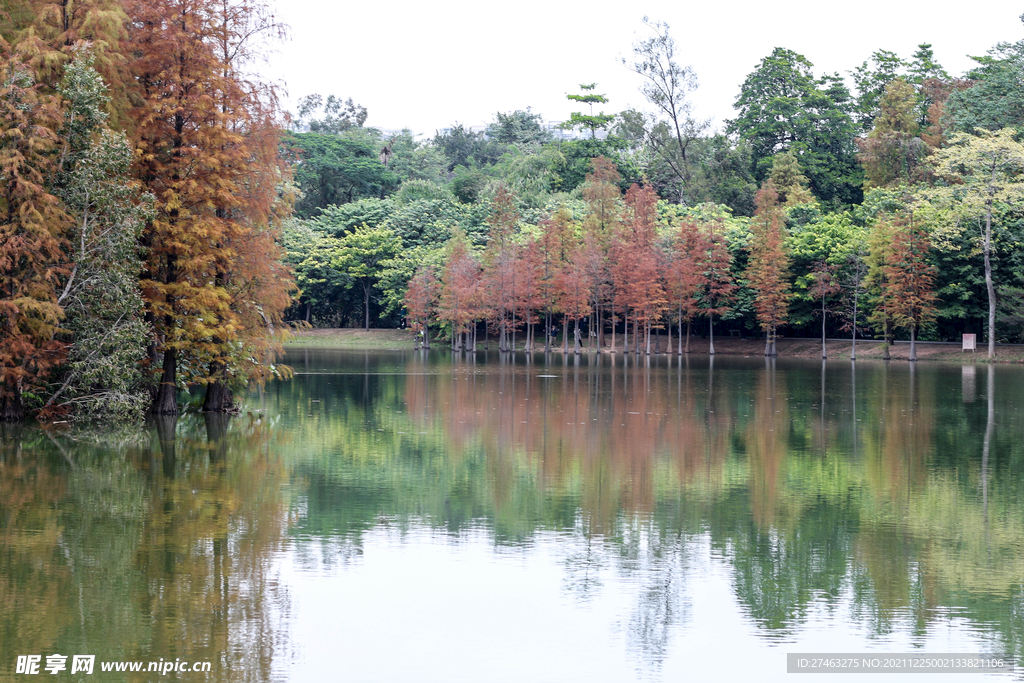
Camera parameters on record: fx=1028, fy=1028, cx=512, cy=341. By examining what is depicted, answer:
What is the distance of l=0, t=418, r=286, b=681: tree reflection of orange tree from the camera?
7.46 meters

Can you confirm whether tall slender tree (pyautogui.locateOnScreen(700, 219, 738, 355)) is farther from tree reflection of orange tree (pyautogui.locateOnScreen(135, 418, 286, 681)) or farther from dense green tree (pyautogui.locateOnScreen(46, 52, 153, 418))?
tree reflection of orange tree (pyautogui.locateOnScreen(135, 418, 286, 681))

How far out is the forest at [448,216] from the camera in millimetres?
19719

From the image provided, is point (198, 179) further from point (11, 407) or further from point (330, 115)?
point (330, 115)

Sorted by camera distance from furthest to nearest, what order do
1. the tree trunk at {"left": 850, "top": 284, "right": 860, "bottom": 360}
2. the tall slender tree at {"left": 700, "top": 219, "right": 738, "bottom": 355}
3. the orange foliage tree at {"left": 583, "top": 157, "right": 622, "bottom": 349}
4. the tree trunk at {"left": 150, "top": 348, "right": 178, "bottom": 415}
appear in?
the orange foliage tree at {"left": 583, "top": 157, "right": 622, "bottom": 349}
the tall slender tree at {"left": 700, "top": 219, "right": 738, "bottom": 355}
the tree trunk at {"left": 850, "top": 284, "right": 860, "bottom": 360}
the tree trunk at {"left": 150, "top": 348, "right": 178, "bottom": 415}

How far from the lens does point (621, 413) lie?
2431cm

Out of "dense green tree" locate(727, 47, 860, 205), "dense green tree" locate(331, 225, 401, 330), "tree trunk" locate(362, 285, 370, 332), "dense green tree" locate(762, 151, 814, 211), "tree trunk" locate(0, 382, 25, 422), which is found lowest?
"tree trunk" locate(0, 382, 25, 422)

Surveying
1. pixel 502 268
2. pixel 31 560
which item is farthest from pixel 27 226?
pixel 502 268

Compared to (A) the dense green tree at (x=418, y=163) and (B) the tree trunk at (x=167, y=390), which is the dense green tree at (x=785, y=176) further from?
(B) the tree trunk at (x=167, y=390)

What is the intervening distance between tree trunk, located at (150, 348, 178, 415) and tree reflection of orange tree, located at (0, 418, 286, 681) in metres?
5.94

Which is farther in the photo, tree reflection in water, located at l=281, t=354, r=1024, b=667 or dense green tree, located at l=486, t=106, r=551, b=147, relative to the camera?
dense green tree, located at l=486, t=106, r=551, b=147

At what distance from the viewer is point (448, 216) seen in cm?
8438

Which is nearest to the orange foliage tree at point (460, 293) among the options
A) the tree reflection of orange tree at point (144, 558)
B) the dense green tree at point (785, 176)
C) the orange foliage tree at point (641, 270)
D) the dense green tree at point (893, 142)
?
the orange foliage tree at point (641, 270)

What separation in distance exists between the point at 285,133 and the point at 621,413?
1000 cm

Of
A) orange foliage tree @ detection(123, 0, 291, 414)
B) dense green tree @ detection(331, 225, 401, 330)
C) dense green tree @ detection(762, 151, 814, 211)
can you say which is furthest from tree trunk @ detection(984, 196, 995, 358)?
orange foliage tree @ detection(123, 0, 291, 414)
